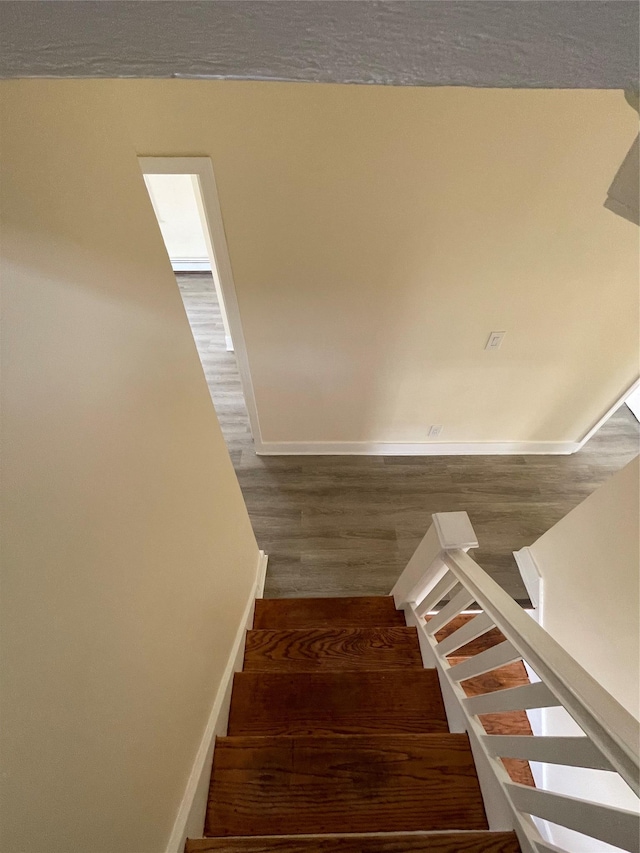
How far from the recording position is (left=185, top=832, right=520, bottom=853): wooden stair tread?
3.10 ft

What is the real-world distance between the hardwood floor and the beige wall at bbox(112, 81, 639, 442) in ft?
1.48

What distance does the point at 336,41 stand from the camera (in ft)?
1.06

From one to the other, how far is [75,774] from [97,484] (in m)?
0.40

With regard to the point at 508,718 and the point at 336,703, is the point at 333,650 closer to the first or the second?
the point at 336,703

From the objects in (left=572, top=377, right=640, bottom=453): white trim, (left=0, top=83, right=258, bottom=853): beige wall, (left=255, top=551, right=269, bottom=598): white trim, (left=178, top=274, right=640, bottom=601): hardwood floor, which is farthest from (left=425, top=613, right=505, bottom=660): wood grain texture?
(left=572, top=377, right=640, bottom=453): white trim

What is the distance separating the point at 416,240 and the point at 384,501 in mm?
1617

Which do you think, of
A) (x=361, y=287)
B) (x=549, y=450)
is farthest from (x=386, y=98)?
(x=549, y=450)

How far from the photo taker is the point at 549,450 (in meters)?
→ 2.95

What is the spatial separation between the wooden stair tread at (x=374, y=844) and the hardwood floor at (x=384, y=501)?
1.30 meters

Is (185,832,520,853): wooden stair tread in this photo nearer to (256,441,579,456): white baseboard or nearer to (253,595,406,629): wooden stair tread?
(253,595,406,629): wooden stair tread

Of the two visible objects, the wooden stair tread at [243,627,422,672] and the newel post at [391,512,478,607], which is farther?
the wooden stair tread at [243,627,422,672]

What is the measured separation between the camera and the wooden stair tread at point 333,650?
1651 mm

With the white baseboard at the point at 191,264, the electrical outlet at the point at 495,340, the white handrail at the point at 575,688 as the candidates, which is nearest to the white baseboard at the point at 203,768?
the white handrail at the point at 575,688

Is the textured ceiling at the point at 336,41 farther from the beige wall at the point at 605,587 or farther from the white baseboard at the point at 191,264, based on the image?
the white baseboard at the point at 191,264
